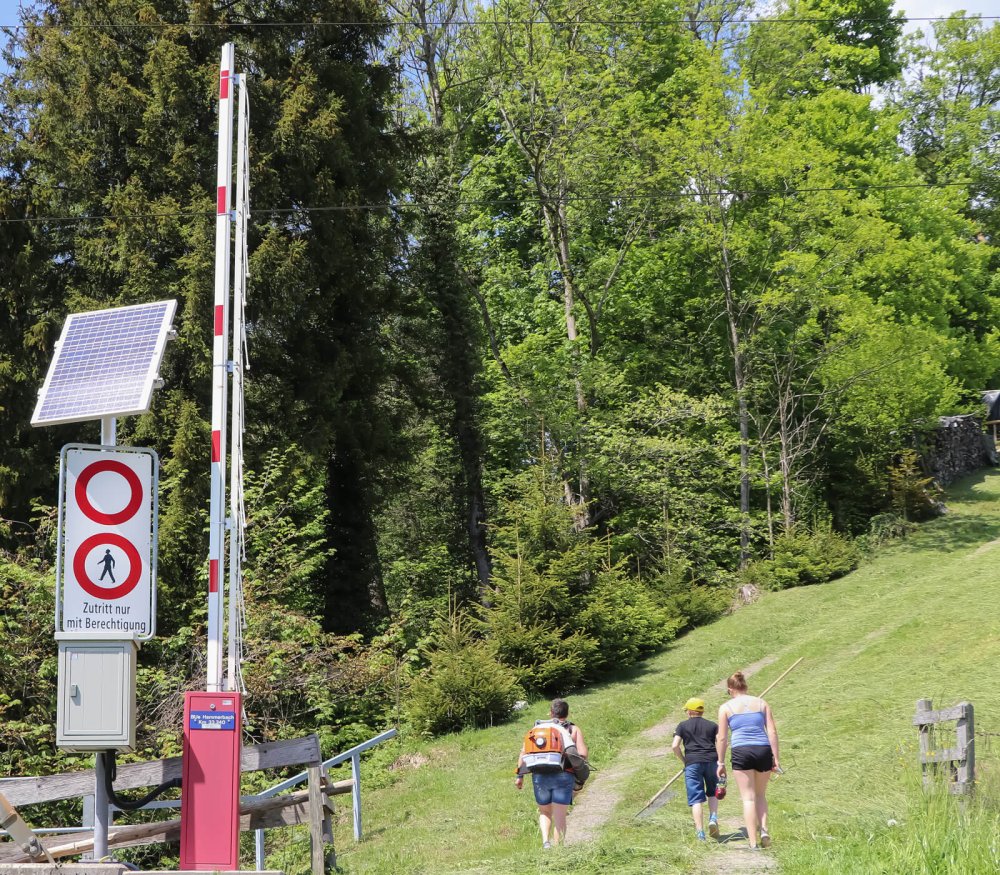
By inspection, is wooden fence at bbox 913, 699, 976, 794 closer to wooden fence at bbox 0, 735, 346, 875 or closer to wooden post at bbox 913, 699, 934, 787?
wooden post at bbox 913, 699, 934, 787

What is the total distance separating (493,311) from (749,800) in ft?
108

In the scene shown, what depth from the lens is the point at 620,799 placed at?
1540 cm

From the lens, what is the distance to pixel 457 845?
13.4 metres

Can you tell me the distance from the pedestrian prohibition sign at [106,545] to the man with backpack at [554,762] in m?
4.20

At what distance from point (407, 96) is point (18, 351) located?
2191 cm

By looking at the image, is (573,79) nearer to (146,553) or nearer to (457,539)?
(457,539)

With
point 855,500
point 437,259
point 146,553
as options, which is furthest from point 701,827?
point 855,500

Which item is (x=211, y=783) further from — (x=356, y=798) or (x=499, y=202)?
(x=499, y=202)

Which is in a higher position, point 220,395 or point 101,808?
point 220,395

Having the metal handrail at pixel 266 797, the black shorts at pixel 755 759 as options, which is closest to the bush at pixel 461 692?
the metal handrail at pixel 266 797

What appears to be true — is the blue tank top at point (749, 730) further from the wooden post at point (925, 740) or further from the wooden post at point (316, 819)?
the wooden post at point (316, 819)

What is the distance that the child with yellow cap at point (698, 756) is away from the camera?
1191 centimetres

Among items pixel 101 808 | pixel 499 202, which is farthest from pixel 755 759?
pixel 499 202

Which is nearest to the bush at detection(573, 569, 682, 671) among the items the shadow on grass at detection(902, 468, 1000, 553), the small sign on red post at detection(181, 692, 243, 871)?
the shadow on grass at detection(902, 468, 1000, 553)
